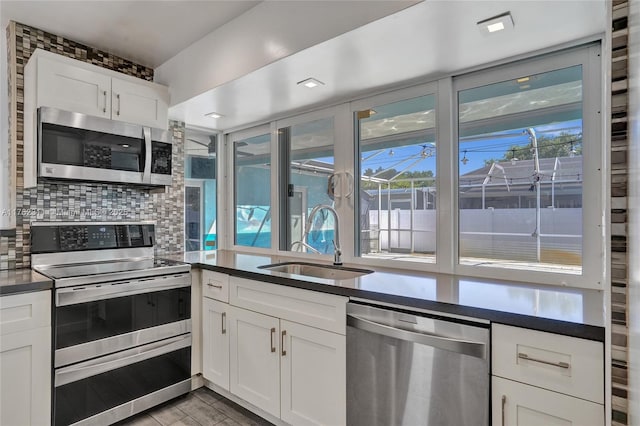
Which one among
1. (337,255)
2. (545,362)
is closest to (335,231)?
(337,255)

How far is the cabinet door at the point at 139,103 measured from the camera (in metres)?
2.33

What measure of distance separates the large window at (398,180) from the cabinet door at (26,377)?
6.14 ft

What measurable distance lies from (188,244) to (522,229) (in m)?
2.60

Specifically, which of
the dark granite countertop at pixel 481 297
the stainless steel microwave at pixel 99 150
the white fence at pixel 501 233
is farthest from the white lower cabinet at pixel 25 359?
the white fence at pixel 501 233

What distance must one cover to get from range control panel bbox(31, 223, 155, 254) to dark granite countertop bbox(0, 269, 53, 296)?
281mm

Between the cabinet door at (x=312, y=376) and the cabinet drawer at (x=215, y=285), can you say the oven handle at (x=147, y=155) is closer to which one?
the cabinet drawer at (x=215, y=285)

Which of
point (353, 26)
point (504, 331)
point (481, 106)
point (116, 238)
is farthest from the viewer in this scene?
point (116, 238)

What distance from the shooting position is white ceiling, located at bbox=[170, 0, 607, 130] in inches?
52.7

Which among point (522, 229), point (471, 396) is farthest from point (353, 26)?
point (471, 396)

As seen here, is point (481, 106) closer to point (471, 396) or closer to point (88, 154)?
point (471, 396)

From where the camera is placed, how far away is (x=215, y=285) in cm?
229

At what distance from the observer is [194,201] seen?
10.3 ft

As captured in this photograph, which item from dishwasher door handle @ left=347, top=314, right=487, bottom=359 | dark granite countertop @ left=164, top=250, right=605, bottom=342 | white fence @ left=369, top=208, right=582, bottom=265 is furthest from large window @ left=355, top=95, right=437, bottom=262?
dishwasher door handle @ left=347, top=314, right=487, bottom=359

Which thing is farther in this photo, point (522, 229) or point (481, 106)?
point (481, 106)
